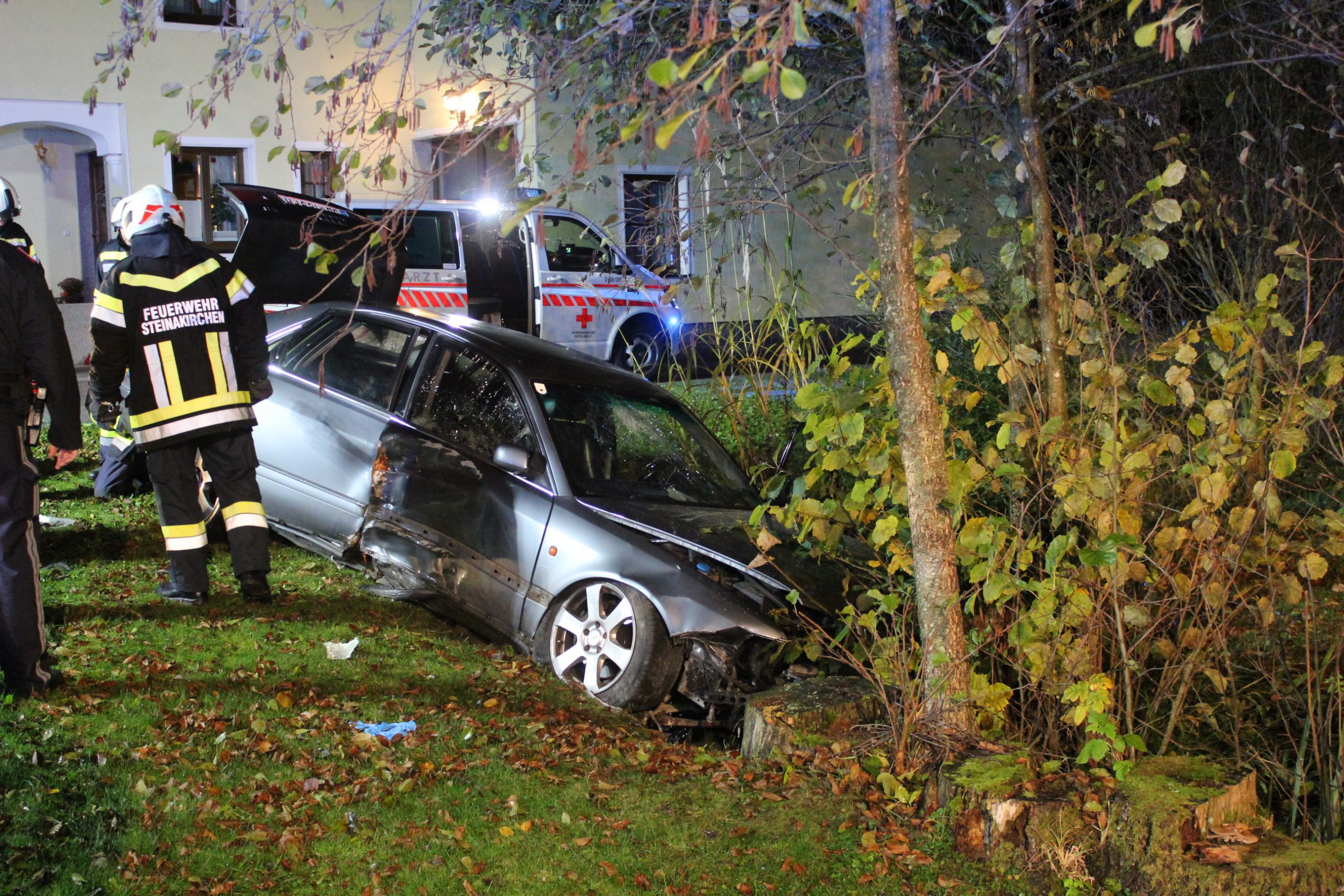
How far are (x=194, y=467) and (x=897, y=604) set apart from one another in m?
3.17

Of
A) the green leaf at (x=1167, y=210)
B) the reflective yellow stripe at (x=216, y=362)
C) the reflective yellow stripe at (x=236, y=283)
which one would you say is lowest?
the reflective yellow stripe at (x=216, y=362)

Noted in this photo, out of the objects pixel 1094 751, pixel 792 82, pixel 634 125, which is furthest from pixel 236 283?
pixel 1094 751

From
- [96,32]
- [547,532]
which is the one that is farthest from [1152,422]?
[96,32]

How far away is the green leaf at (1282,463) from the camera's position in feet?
12.4

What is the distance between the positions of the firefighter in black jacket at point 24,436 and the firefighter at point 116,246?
820mm

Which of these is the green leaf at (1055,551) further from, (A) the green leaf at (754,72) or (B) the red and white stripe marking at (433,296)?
(B) the red and white stripe marking at (433,296)

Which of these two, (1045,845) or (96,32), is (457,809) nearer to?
(1045,845)

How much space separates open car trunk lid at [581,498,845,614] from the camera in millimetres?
5074

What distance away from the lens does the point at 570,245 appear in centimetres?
1278

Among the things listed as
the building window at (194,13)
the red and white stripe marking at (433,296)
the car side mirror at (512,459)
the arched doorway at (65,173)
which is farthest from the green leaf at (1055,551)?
the building window at (194,13)

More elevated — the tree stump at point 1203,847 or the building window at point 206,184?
the building window at point 206,184

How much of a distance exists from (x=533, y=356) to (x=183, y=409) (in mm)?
1665

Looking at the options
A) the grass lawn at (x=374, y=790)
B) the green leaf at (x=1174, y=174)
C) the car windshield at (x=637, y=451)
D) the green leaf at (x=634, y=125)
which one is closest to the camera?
the green leaf at (x=634, y=125)

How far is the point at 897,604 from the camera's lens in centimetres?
395
